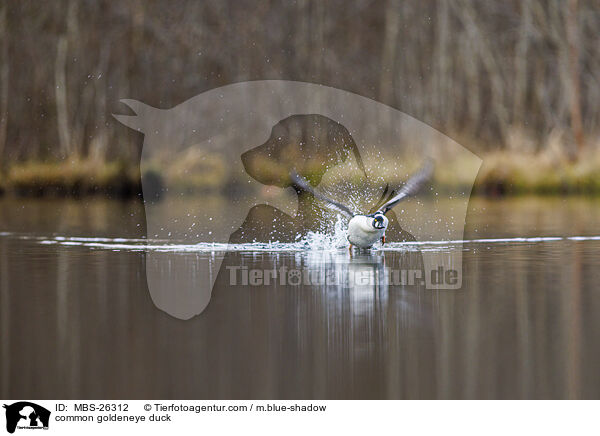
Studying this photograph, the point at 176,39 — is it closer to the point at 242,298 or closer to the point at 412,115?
the point at 412,115

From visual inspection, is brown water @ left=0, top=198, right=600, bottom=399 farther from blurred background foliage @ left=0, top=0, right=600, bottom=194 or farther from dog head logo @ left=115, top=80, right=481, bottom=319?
blurred background foliage @ left=0, top=0, right=600, bottom=194

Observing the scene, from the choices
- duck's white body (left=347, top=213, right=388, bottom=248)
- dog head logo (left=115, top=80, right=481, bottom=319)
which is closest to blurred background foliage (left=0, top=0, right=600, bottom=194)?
dog head logo (left=115, top=80, right=481, bottom=319)

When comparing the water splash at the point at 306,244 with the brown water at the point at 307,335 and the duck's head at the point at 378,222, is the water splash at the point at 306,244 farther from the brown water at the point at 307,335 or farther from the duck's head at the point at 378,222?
the duck's head at the point at 378,222

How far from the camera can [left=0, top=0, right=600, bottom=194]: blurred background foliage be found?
34.2 meters

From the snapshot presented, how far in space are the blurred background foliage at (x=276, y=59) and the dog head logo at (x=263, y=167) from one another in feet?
4.53

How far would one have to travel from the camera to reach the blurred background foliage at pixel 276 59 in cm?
3419

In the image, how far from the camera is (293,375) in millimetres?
5941

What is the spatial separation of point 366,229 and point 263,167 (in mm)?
15351

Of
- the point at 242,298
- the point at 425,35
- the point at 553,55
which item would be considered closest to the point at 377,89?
the point at 425,35

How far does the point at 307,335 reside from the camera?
7.00m

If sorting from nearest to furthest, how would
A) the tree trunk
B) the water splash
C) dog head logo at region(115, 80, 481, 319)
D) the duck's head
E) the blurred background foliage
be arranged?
1. the duck's head
2. dog head logo at region(115, 80, 481, 319)
3. the water splash
4. the tree trunk
5. the blurred background foliage
